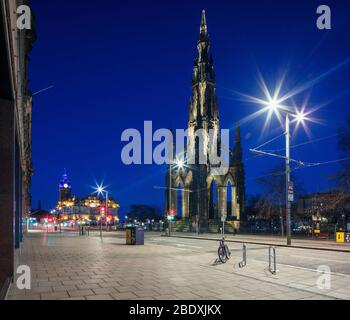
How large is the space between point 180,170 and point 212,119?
1660cm

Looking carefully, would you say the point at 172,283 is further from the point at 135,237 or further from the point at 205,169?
the point at 205,169

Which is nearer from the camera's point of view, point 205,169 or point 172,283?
point 172,283

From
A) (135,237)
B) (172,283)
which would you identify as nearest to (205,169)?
(135,237)

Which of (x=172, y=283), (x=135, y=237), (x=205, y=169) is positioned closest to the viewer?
(x=172, y=283)

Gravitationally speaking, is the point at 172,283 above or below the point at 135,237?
above

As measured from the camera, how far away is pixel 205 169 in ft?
303

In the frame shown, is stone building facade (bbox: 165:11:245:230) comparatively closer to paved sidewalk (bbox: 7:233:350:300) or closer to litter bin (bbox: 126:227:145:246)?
litter bin (bbox: 126:227:145:246)

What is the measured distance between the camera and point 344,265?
55.7 ft

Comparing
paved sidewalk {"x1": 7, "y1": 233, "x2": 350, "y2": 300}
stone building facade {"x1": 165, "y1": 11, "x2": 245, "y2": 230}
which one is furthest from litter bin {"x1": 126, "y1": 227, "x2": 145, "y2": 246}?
stone building facade {"x1": 165, "y1": 11, "x2": 245, "y2": 230}

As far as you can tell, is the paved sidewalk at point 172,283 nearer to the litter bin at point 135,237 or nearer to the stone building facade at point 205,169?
the litter bin at point 135,237

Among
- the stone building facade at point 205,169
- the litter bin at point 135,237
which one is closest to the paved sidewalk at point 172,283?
the litter bin at point 135,237

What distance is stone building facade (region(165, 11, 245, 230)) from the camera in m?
89.7

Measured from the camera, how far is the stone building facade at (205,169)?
89688 millimetres
